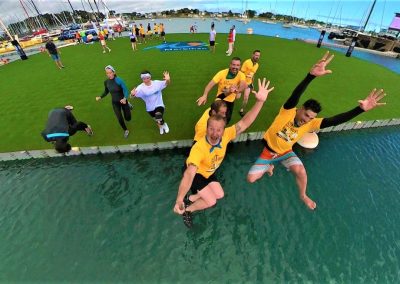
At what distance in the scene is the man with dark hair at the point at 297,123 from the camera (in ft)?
12.5

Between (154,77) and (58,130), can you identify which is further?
(154,77)

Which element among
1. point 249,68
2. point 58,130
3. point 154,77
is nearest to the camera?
point 58,130

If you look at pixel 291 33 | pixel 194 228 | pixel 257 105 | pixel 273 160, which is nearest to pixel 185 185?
pixel 257 105

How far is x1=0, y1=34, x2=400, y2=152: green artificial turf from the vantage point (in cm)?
824

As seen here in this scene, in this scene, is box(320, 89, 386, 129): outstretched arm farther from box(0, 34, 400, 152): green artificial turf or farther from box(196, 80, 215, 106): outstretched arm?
box(0, 34, 400, 152): green artificial turf

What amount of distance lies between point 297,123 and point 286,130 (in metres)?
0.32

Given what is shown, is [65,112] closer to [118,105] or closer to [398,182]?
[118,105]

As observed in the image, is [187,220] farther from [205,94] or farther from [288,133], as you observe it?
[205,94]

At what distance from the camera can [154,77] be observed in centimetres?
1306

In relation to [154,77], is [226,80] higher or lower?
higher

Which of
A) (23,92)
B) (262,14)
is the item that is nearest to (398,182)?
(23,92)

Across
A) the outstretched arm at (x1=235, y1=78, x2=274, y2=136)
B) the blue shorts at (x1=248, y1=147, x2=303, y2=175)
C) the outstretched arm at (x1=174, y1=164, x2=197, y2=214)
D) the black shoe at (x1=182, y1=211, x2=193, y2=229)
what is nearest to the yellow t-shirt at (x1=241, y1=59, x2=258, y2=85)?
the blue shorts at (x1=248, y1=147, x2=303, y2=175)

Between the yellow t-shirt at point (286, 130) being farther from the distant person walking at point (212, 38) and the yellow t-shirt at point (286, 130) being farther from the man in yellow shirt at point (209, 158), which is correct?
the distant person walking at point (212, 38)

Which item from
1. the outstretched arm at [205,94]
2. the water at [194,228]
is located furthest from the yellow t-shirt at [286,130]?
the outstretched arm at [205,94]
